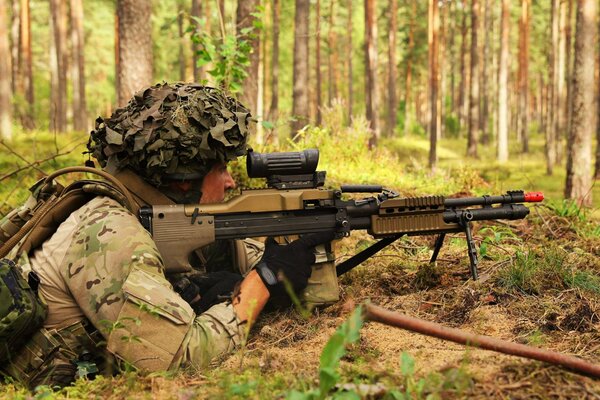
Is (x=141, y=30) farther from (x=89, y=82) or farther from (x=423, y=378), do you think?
(x=89, y=82)

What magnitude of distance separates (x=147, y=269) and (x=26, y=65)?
2452 cm

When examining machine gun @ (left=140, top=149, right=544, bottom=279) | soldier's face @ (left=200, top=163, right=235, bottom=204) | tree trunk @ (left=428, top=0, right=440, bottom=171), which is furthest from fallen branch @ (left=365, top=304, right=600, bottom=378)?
tree trunk @ (left=428, top=0, right=440, bottom=171)

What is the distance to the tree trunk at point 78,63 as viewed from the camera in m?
23.7

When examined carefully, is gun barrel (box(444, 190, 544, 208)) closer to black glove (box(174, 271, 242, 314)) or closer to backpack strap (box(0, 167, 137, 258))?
black glove (box(174, 271, 242, 314))

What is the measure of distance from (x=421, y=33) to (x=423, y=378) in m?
39.5

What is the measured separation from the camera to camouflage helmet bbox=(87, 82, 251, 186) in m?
3.31

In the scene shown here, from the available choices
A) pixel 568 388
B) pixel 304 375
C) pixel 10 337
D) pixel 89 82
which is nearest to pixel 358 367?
pixel 304 375

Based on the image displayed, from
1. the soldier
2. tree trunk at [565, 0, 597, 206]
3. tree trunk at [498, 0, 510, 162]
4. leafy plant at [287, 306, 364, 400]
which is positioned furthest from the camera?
tree trunk at [498, 0, 510, 162]

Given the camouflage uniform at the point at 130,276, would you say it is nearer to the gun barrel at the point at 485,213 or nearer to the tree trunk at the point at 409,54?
the gun barrel at the point at 485,213

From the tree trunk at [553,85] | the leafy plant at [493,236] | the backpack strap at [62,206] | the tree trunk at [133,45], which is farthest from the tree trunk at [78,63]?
the backpack strap at [62,206]

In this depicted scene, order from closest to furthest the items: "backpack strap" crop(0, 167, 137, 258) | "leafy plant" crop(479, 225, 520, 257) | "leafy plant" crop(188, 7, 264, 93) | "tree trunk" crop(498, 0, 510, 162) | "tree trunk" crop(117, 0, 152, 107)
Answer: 1. "backpack strap" crop(0, 167, 137, 258)
2. "leafy plant" crop(479, 225, 520, 257)
3. "leafy plant" crop(188, 7, 264, 93)
4. "tree trunk" crop(117, 0, 152, 107)
5. "tree trunk" crop(498, 0, 510, 162)

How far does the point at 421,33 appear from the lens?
39.1 meters

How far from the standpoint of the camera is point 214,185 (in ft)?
11.9

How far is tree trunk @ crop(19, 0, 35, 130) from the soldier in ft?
67.4
